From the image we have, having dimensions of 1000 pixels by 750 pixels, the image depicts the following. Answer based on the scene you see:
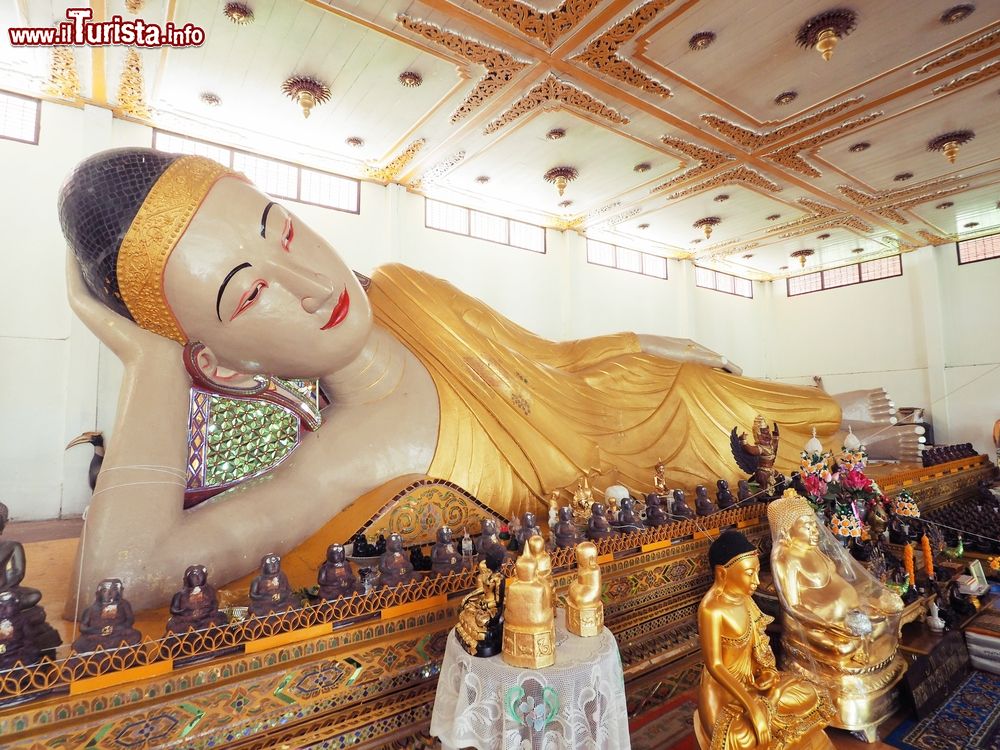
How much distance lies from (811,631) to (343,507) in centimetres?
199

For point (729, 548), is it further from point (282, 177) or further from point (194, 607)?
point (282, 177)

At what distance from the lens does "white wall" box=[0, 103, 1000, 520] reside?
4.84m

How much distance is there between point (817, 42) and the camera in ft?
15.5

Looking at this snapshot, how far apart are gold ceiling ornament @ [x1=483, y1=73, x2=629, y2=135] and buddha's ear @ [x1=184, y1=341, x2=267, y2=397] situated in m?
4.45

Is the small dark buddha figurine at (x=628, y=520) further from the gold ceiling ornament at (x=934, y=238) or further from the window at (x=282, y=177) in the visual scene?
the gold ceiling ornament at (x=934, y=238)

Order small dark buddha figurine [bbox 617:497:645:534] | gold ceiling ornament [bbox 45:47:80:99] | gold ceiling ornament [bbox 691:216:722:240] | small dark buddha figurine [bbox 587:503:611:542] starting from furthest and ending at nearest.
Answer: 1. gold ceiling ornament [bbox 691:216:722:240]
2. gold ceiling ornament [bbox 45:47:80:99]
3. small dark buddha figurine [bbox 617:497:645:534]
4. small dark buddha figurine [bbox 587:503:611:542]

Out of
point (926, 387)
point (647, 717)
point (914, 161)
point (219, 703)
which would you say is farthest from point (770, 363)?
point (219, 703)

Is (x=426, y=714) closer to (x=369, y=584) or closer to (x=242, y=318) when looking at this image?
(x=369, y=584)

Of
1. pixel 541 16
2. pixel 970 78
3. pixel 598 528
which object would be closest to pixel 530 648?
pixel 598 528

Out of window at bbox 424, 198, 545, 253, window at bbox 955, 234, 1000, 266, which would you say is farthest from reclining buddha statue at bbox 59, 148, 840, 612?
window at bbox 955, 234, 1000, 266

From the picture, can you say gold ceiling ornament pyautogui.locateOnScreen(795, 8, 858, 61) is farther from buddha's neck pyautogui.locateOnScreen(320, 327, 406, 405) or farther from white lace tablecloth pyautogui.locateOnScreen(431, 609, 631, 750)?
white lace tablecloth pyautogui.locateOnScreen(431, 609, 631, 750)

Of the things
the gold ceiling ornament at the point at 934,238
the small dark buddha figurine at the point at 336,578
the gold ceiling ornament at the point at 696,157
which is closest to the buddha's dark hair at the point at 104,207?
the small dark buddha figurine at the point at 336,578

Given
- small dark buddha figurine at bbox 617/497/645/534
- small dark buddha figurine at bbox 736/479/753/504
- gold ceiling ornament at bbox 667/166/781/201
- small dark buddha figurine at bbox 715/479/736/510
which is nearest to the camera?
small dark buddha figurine at bbox 617/497/645/534

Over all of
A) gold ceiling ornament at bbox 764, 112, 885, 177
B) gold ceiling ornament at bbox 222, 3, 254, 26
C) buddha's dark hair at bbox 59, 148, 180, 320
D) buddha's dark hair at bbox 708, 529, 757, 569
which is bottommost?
buddha's dark hair at bbox 708, 529, 757, 569
